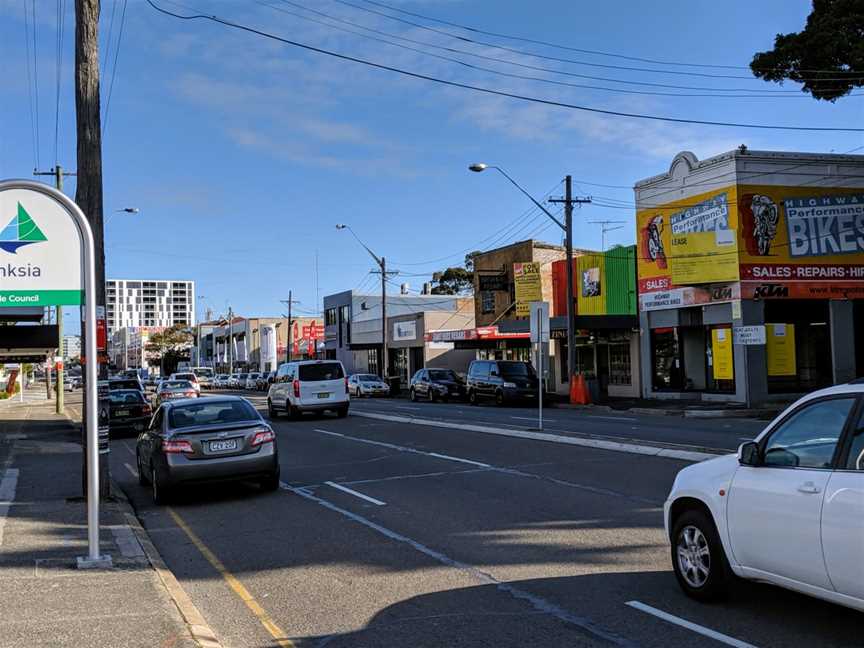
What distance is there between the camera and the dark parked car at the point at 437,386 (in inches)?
1549

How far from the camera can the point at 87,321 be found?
25.1 ft

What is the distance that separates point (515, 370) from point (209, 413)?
23.6 metres

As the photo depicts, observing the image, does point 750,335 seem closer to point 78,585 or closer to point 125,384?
point 125,384

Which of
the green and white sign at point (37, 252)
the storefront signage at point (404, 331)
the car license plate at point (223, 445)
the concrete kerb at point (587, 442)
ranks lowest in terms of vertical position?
the concrete kerb at point (587, 442)

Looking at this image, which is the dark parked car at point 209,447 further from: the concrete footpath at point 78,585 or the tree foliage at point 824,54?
the tree foliage at point 824,54

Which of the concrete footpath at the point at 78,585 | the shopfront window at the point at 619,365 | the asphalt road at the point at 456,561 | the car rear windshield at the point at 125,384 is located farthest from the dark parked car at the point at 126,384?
the shopfront window at the point at 619,365

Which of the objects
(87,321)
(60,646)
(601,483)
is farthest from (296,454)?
(60,646)

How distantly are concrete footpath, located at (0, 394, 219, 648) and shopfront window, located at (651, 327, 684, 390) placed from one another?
999 inches

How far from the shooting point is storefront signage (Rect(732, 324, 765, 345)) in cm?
2539

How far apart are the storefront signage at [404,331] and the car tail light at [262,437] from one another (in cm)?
4488

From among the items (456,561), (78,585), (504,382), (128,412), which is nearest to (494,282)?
(504,382)

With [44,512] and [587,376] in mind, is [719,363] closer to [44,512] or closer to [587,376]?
[587,376]

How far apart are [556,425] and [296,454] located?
25.5 feet

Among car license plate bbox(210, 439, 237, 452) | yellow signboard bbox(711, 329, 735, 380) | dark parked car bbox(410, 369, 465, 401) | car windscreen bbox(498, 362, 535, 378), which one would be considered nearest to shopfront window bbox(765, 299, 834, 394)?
yellow signboard bbox(711, 329, 735, 380)
